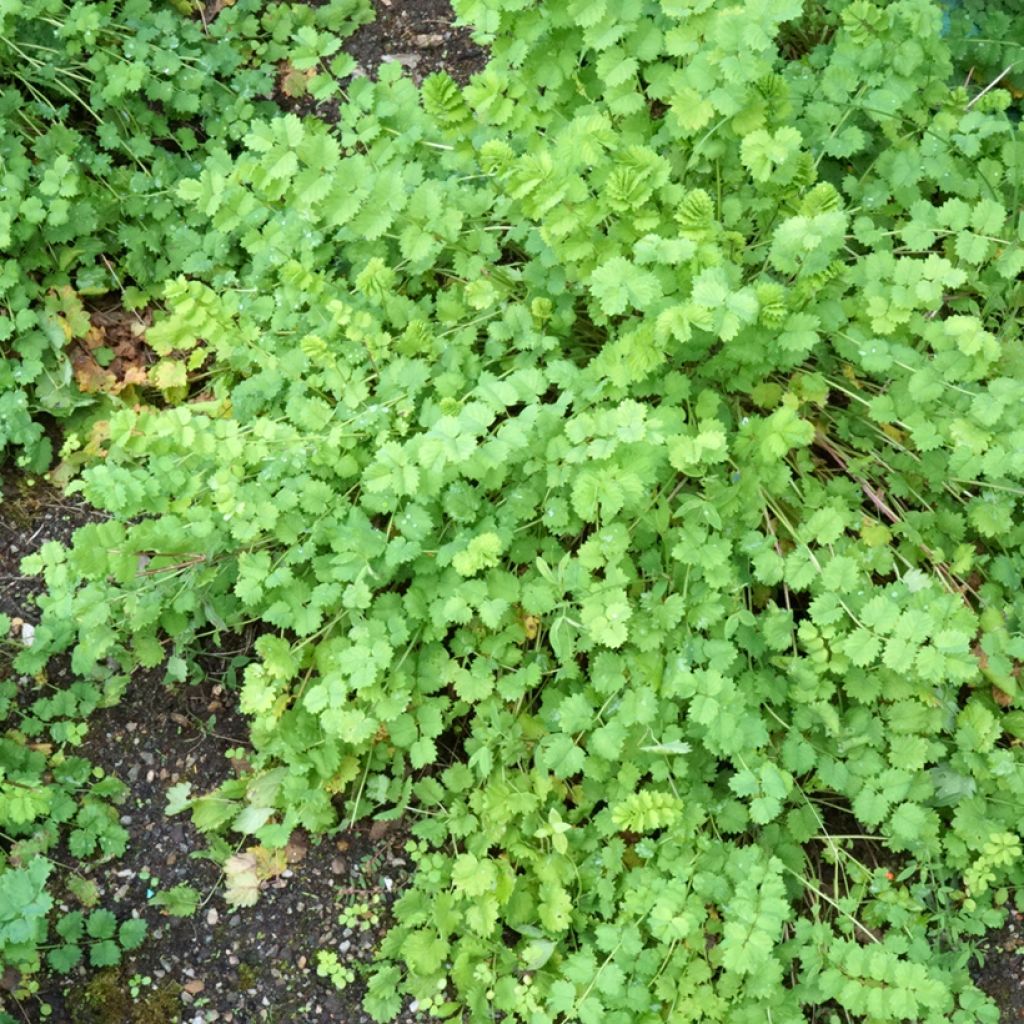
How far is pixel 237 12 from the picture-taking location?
3.99 m

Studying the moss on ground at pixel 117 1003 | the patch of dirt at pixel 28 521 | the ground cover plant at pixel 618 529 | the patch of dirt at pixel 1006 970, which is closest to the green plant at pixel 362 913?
the ground cover plant at pixel 618 529

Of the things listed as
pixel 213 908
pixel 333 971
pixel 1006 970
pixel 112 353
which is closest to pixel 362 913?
pixel 333 971

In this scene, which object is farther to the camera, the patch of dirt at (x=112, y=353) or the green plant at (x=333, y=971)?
the patch of dirt at (x=112, y=353)

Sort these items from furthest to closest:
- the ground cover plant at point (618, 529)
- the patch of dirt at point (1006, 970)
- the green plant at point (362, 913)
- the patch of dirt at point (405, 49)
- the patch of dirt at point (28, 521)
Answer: the patch of dirt at point (405, 49), the patch of dirt at point (28, 521), the green plant at point (362, 913), the patch of dirt at point (1006, 970), the ground cover plant at point (618, 529)

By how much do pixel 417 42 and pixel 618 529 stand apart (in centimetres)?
227

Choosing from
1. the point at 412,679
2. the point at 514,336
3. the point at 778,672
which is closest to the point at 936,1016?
the point at 778,672

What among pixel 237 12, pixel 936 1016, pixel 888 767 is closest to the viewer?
pixel 936 1016

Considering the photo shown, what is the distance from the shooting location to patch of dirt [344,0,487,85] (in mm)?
4051

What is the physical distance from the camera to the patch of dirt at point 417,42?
13.3ft

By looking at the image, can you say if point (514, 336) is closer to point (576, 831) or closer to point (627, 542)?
point (627, 542)

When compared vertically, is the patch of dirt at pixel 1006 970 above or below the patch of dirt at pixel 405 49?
below

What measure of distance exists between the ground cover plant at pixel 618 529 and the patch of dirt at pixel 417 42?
0.72 metres

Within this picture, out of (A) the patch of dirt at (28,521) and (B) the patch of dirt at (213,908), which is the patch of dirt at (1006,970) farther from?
(A) the patch of dirt at (28,521)

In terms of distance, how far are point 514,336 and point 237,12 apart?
5.93 feet
